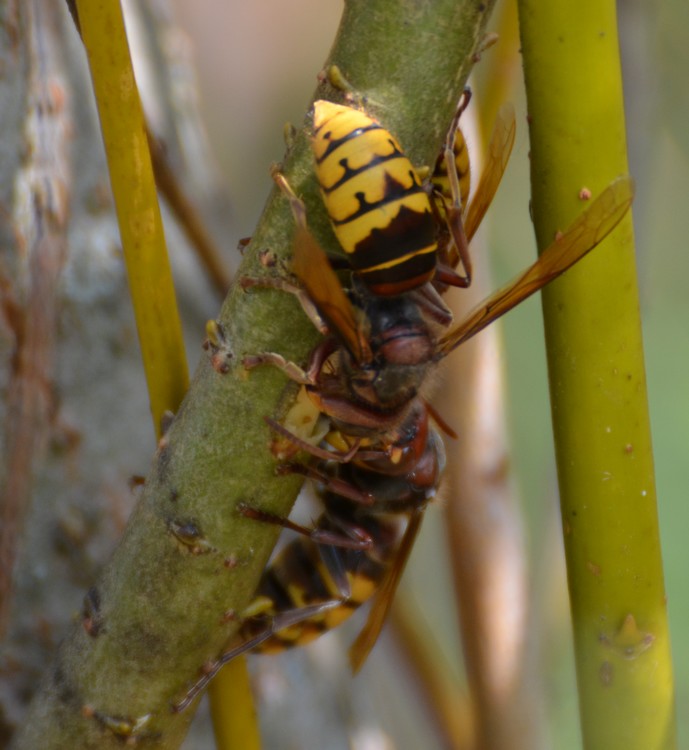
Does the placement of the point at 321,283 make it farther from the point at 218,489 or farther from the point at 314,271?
the point at 218,489

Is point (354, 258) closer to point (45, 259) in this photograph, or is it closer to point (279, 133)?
point (45, 259)

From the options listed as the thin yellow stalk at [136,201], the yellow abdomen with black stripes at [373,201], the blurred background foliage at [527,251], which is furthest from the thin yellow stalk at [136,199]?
the blurred background foliage at [527,251]

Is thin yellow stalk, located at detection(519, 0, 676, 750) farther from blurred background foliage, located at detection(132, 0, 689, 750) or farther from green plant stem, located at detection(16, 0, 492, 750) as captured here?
blurred background foliage, located at detection(132, 0, 689, 750)

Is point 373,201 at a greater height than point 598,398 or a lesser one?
greater

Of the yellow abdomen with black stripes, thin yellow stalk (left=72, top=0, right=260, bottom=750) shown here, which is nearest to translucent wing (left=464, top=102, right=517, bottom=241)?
the yellow abdomen with black stripes

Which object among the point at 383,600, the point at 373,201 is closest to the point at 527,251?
the point at 383,600

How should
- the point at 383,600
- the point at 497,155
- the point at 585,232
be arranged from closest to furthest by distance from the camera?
1. the point at 585,232
2. the point at 497,155
3. the point at 383,600

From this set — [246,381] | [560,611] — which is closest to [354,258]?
[246,381]
